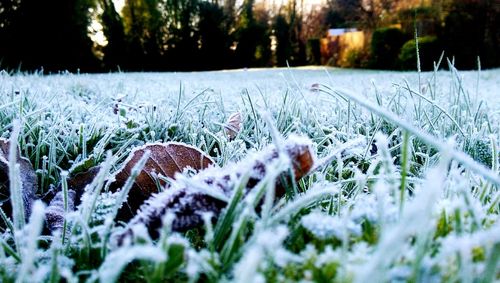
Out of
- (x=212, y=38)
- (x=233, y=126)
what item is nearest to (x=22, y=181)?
(x=233, y=126)

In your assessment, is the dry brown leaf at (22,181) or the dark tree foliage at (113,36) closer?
the dry brown leaf at (22,181)

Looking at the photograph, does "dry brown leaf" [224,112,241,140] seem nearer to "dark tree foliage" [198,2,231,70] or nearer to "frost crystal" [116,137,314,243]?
"frost crystal" [116,137,314,243]

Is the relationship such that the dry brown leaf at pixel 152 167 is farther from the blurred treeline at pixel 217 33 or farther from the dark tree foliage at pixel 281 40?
the dark tree foliage at pixel 281 40

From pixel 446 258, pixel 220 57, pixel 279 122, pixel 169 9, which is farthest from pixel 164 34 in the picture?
pixel 446 258

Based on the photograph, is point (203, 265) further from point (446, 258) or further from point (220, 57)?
point (220, 57)

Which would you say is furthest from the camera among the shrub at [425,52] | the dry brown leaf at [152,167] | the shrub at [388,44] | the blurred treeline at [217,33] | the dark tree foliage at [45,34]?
the shrub at [388,44]

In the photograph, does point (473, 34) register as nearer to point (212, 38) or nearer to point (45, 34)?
point (212, 38)

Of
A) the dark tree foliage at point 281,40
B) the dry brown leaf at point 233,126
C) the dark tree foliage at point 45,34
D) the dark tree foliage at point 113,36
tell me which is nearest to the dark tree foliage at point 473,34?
the dark tree foliage at point 281,40

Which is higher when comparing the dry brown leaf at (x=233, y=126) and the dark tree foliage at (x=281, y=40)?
the dark tree foliage at (x=281, y=40)
